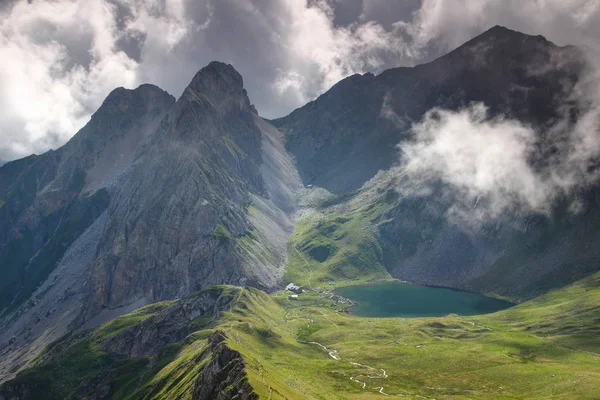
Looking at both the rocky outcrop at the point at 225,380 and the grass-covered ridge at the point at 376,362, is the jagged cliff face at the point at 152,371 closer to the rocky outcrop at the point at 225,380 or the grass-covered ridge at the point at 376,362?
the rocky outcrop at the point at 225,380

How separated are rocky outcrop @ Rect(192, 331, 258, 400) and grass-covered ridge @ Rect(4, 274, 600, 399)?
168 cm

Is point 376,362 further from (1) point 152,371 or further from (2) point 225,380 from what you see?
(2) point 225,380

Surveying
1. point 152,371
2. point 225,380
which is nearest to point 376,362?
point 152,371

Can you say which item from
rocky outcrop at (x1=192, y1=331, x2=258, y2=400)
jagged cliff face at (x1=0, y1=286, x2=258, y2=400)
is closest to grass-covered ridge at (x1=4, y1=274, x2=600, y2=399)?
jagged cliff face at (x1=0, y1=286, x2=258, y2=400)

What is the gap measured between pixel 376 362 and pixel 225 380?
244 ft

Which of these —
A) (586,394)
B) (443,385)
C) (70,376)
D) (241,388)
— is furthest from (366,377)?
(70,376)

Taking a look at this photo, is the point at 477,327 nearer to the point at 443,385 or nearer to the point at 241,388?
the point at 443,385

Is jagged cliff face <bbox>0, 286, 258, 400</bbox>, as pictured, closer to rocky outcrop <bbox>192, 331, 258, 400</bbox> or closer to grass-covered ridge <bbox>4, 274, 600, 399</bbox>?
rocky outcrop <bbox>192, 331, 258, 400</bbox>

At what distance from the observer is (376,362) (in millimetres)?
144125

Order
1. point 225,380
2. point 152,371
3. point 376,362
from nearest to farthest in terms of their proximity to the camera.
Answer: point 225,380 < point 376,362 < point 152,371

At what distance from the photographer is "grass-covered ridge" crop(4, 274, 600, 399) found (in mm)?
112688

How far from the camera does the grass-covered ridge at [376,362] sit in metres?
113

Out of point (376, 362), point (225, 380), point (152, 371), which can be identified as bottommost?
point (152, 371)

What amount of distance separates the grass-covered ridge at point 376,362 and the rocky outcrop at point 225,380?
5.51 ft
